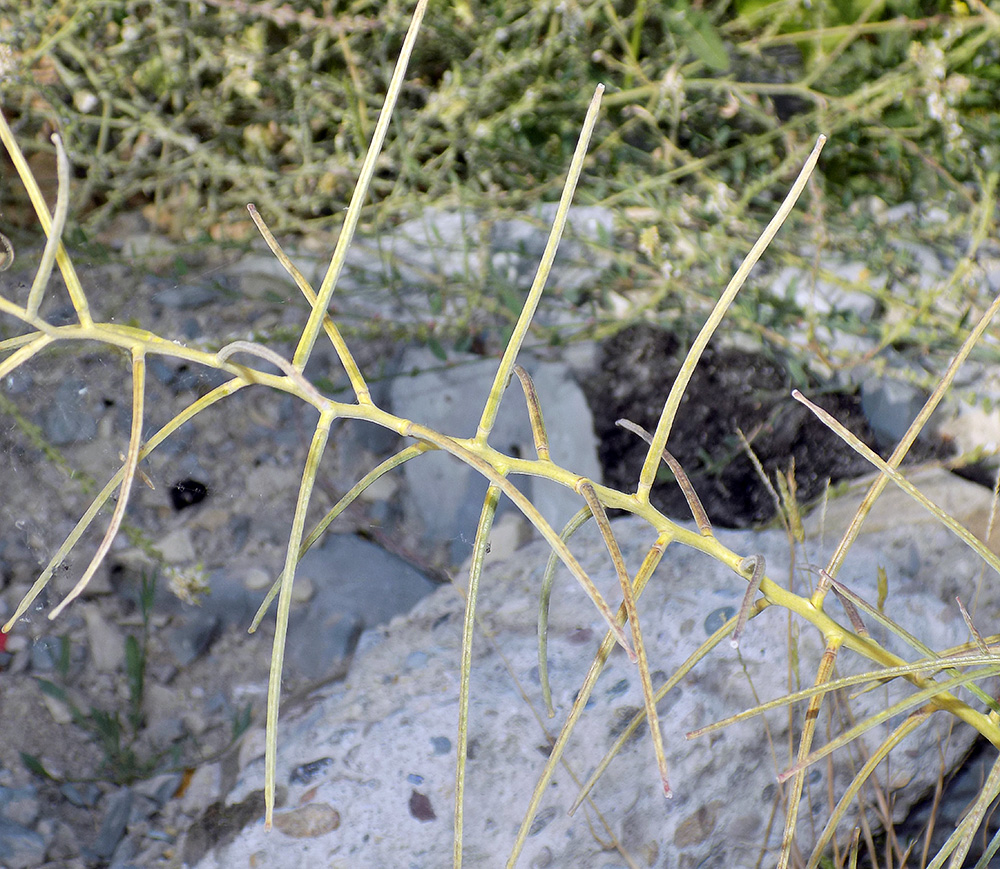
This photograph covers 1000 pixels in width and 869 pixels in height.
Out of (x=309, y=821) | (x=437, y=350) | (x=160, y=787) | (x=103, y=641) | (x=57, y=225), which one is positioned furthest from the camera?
(x=437, y=350)

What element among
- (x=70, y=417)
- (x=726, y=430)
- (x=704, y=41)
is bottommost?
(x=70, y=417)

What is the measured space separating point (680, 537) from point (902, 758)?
2.31ft

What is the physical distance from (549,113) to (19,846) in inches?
62.6

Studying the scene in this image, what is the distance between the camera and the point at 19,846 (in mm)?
1115

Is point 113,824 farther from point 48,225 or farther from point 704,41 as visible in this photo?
point 704,41

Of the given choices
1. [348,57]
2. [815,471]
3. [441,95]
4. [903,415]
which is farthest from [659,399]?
[348,57]

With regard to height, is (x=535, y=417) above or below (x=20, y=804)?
above

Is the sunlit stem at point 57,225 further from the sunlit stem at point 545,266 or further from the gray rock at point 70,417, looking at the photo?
the gray rock at point 70,417

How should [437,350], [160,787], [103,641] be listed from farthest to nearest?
[437,350]
[103,641]
[160,787]

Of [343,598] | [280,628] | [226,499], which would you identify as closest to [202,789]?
[343,598]

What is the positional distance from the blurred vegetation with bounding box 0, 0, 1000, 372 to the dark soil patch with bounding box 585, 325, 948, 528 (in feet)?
0.33

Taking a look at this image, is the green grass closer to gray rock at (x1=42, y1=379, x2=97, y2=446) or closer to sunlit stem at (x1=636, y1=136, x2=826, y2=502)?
gray rock at (x1=42, y1=379, x2=97, y2=446)

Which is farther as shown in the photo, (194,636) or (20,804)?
(194,636)

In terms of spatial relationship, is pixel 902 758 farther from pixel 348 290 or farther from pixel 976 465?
pixel 348 290
